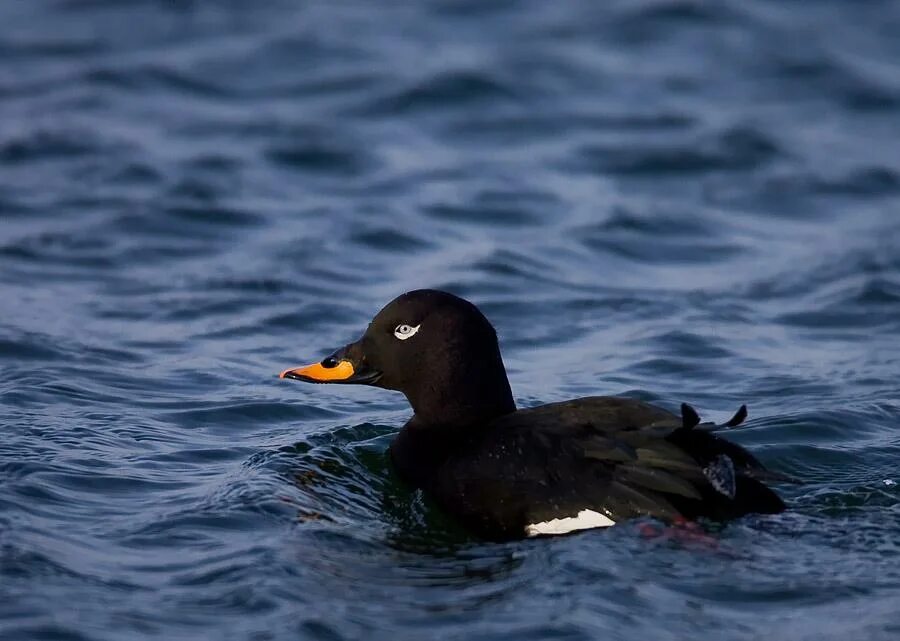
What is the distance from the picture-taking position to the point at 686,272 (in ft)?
34.8

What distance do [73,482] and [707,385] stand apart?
3.63 meters

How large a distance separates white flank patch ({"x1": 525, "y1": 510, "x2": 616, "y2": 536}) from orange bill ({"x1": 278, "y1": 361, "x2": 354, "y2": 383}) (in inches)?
54.9

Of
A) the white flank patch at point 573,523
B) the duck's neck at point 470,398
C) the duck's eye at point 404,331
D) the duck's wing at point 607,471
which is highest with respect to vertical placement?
the duck's eye at point 404,331

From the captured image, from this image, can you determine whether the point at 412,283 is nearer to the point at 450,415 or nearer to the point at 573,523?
the point at 450,415

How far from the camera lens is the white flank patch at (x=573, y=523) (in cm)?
554

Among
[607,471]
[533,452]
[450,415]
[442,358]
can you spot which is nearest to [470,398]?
[450,415]

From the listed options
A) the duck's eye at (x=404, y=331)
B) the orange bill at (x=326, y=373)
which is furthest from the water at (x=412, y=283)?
the duck's eye at (x=404, y=331)

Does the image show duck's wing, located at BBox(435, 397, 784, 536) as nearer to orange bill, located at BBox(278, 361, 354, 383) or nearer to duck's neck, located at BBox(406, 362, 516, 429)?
duck's neck, located at BBox(406, 362, 516, 429)

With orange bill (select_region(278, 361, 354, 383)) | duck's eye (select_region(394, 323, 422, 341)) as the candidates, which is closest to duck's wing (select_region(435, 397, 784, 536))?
duck's eye (select_region(394, 323, 422, 341))

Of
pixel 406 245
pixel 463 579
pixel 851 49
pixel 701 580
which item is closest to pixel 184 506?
pixel 463 579

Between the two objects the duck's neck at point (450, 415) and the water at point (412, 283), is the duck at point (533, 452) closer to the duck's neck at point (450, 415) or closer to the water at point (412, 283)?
the duck's neck at point (450, 415)

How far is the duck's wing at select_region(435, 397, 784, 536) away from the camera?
18.1 feet

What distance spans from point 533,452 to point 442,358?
836 millimetres

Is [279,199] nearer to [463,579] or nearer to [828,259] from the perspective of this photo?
A: [828,259]
